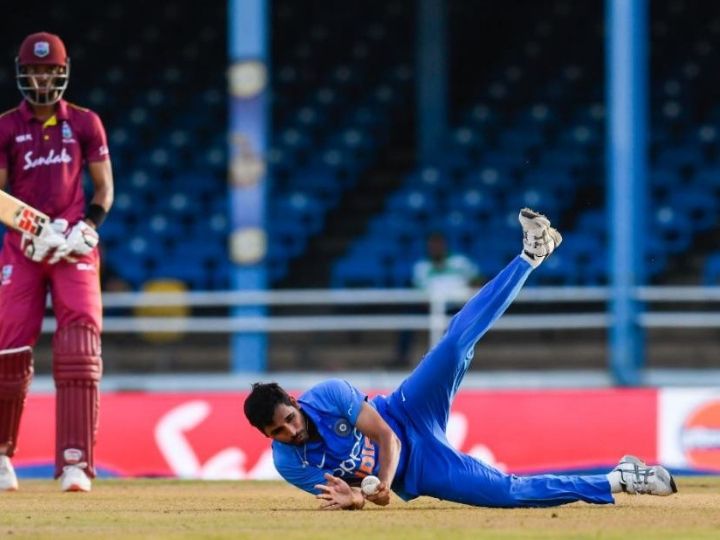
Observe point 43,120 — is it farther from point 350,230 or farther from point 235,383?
point 350,230

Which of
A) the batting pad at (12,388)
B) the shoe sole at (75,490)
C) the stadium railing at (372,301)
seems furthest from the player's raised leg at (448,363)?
the stadium railing at (372,301)

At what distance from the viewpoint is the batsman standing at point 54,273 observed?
940 cm

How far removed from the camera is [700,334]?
58.5ft

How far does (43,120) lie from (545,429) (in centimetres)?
579

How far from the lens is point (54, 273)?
9461 millimetres

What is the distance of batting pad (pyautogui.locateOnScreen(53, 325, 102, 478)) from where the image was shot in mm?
9391

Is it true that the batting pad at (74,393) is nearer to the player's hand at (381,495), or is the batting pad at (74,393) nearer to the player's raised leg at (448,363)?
the player's raised leg at (448,363)

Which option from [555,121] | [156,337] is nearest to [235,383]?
[156,337]

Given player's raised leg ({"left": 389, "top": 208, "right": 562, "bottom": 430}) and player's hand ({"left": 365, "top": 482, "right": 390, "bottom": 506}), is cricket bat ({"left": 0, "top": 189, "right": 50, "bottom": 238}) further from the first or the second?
player's hand ({"left": 365, "top": 482, "right": 390, "bottom": 506})

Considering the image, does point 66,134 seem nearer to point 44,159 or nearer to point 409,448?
point 44,159

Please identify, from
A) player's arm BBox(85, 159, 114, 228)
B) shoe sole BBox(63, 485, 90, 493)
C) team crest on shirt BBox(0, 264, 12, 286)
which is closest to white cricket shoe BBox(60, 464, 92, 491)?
shoe sole BBox(63, 485, 90, 493)

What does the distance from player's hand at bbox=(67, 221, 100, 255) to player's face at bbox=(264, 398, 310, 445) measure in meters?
2.02

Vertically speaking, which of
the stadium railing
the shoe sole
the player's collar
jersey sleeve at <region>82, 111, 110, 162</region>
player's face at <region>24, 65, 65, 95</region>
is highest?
player's face at <region>24, 65, 65, 95</region>

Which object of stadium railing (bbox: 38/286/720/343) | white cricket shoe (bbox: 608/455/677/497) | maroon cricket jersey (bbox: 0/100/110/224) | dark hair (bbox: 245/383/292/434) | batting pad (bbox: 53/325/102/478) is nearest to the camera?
dark hair (bbox: 245/383/292/434)
